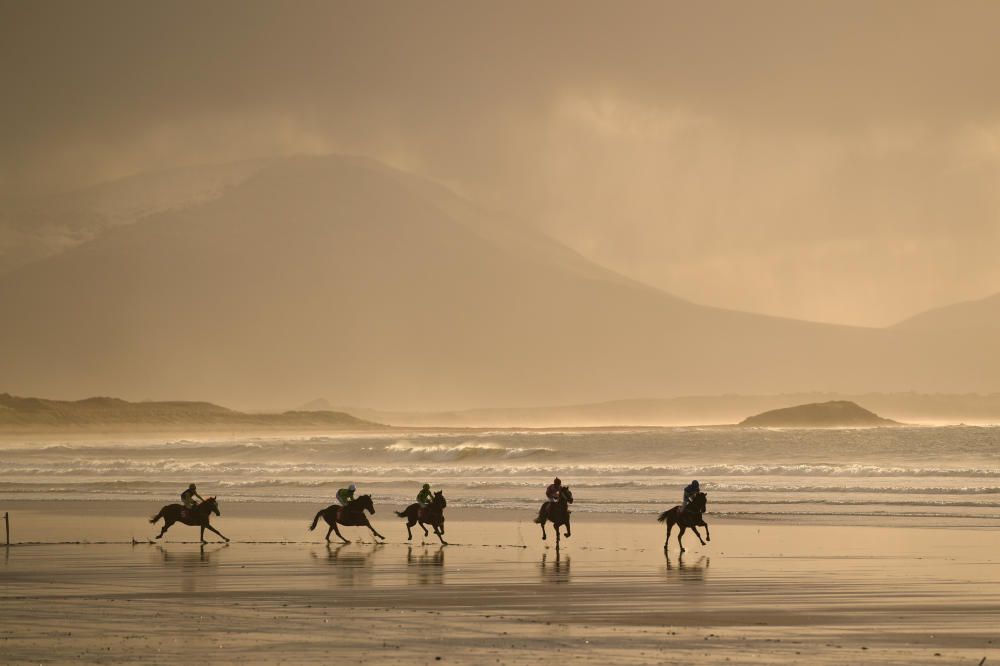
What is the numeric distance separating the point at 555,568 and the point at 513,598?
527 centimetres

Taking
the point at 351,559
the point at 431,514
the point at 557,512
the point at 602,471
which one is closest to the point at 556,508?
the point at 557,512

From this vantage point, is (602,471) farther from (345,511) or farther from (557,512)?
(557,512)

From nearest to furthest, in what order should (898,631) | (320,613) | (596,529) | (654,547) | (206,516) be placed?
(898,631) → (320,613) → (654,547) → (206,516) → (596,529)

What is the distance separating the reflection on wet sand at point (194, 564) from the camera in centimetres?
2606

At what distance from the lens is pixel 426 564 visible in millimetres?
30219

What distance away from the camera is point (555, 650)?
18.1 meters

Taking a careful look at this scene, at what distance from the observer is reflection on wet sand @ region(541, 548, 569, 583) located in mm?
26750

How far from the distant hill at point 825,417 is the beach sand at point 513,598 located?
13414 cm

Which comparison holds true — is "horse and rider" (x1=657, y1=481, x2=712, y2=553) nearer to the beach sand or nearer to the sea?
the beach sand

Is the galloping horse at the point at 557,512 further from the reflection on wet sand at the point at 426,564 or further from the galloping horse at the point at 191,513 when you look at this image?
the galloping horse at the point at 191,513

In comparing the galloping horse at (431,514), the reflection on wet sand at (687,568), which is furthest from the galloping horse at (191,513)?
the reflection on wet sand at (687,568)

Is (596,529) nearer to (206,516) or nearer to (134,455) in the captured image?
(206,516)

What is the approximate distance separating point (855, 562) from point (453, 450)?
74.7m

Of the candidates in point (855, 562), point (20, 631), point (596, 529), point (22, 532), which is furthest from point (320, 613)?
point (22, 532)
